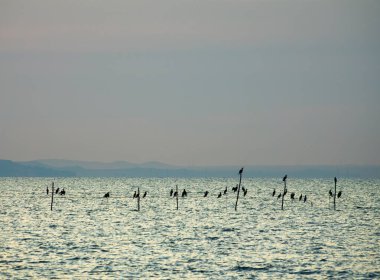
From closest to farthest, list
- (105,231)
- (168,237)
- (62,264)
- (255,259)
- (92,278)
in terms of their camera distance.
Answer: (92,278) < (62,264) < (255,259) < (168,237) < (105,231)

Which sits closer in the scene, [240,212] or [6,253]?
[6,253]

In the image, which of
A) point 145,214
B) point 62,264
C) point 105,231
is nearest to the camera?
point 62,264

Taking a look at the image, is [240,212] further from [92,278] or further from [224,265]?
[92,278]

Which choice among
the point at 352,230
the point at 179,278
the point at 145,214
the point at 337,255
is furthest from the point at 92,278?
the point at 145,214

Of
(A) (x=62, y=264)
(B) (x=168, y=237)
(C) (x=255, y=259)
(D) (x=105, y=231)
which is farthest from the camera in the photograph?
(D) (x=105, y=231)

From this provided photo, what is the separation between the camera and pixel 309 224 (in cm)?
8225

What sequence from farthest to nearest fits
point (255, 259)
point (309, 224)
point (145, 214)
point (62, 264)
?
point (145, 214), point (309, 224), point (255, 259), point (62, 264)

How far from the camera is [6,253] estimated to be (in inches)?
2135

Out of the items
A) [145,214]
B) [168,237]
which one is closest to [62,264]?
[168,237]

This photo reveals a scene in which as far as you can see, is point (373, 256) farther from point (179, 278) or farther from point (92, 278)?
point (92, 278)

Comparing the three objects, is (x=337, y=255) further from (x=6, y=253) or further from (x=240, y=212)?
(x=240, y=212)

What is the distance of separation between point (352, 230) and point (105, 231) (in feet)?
83.3

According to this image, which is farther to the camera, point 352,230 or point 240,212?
point 240,212

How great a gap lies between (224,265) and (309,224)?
34721 millimetres
